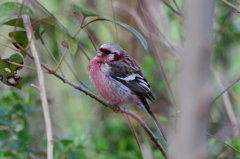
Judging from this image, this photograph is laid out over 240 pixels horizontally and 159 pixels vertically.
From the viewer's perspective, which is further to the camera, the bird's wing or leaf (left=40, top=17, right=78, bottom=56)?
the bird's wing

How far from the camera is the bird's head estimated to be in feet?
11.6

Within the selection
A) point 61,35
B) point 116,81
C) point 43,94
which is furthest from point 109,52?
point 43,94

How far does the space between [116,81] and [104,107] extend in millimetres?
1247

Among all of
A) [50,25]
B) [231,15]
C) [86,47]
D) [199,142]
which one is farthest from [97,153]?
[199,142]

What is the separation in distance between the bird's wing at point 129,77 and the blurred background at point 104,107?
363 mm

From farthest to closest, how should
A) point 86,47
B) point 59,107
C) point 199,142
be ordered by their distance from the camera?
1. point 59,107
2. point 86,47
3. point 199,142

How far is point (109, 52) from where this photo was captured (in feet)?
11.8

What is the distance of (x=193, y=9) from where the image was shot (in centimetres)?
95

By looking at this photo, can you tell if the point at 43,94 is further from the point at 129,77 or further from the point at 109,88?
the point at 129,77

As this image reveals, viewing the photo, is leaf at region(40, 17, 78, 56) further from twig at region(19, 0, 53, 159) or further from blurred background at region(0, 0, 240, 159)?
blurred background at region(0, 0, 240, 159)

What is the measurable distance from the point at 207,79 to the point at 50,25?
1.60 metres

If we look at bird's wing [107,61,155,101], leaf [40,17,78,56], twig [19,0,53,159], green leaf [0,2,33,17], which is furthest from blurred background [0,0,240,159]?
twig [19,0,53,159]

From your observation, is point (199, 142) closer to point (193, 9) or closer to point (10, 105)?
point (193, 9)

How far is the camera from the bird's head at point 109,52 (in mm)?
3538
